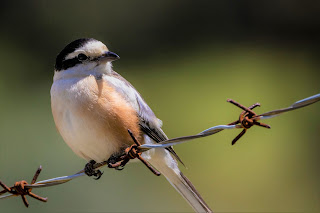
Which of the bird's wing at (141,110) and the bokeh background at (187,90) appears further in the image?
the bokeh background at (187,90)

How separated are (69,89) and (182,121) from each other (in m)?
6.43

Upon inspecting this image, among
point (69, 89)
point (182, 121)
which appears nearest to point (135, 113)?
point (69, 89)

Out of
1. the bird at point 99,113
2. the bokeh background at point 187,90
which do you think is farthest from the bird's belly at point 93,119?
the bokeh background at point 187,90

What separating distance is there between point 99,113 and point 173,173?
92cm

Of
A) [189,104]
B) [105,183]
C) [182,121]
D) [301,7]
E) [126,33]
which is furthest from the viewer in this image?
[301,7]

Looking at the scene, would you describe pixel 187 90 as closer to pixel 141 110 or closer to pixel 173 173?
pixel 173 173

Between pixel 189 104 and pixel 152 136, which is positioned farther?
pixel 189 104

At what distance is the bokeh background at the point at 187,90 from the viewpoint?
9.41 meters

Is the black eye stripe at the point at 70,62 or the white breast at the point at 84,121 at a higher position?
the black eye stripe at the point at 70,62

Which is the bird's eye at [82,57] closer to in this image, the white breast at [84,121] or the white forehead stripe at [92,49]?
the white forehead stripe at [92,49]

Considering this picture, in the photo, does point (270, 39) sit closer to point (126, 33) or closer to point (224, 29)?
point (224, 29)

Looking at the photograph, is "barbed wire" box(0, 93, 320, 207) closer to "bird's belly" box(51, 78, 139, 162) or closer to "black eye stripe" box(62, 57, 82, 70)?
"bird's belly" box(51, 78, 139, 162)

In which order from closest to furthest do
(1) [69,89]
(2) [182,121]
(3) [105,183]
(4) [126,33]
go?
(1) [69,89] < (3) [105,183] < (2) [182,121] < (4) [126,33]

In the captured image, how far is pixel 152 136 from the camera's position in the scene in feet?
17.1
